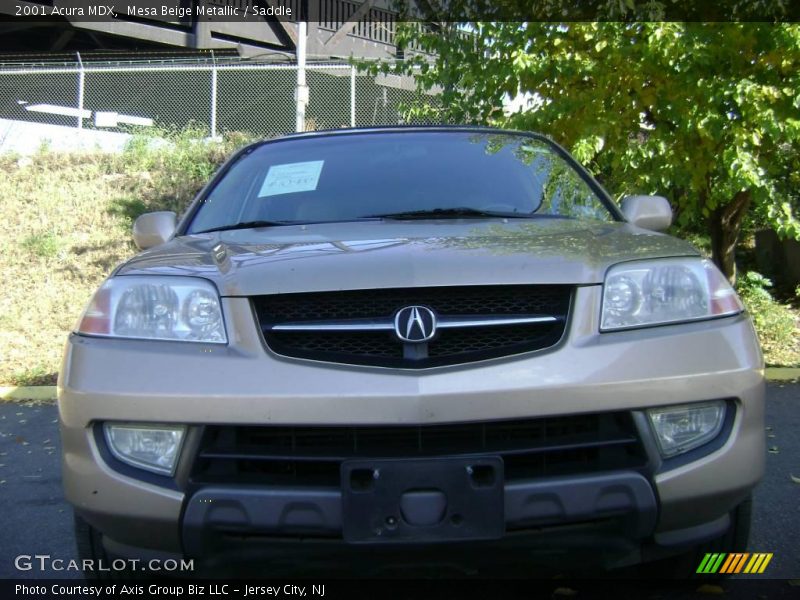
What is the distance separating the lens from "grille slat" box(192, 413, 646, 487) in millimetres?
2061

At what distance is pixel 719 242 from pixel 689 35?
270cm

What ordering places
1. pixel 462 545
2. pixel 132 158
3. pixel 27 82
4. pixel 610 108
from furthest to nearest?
pixel 27 82
pixel 132 158
pixel 610 108
pixel 462 545

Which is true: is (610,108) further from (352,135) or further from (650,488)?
(650,488)

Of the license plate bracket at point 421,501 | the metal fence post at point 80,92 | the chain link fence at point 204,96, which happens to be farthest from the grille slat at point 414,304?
the metal fence post at point 80,92

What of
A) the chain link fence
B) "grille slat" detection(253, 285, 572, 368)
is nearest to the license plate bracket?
"grille slat" detection(253, 285, 572, 368)

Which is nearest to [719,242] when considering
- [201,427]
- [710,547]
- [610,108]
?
[610,108]

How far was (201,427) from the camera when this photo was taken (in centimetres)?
206

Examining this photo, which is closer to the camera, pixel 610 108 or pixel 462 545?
pixel 462 545

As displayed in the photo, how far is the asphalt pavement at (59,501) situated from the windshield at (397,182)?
4.38 ft

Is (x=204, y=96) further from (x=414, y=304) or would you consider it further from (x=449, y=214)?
(x=414, y=304)
